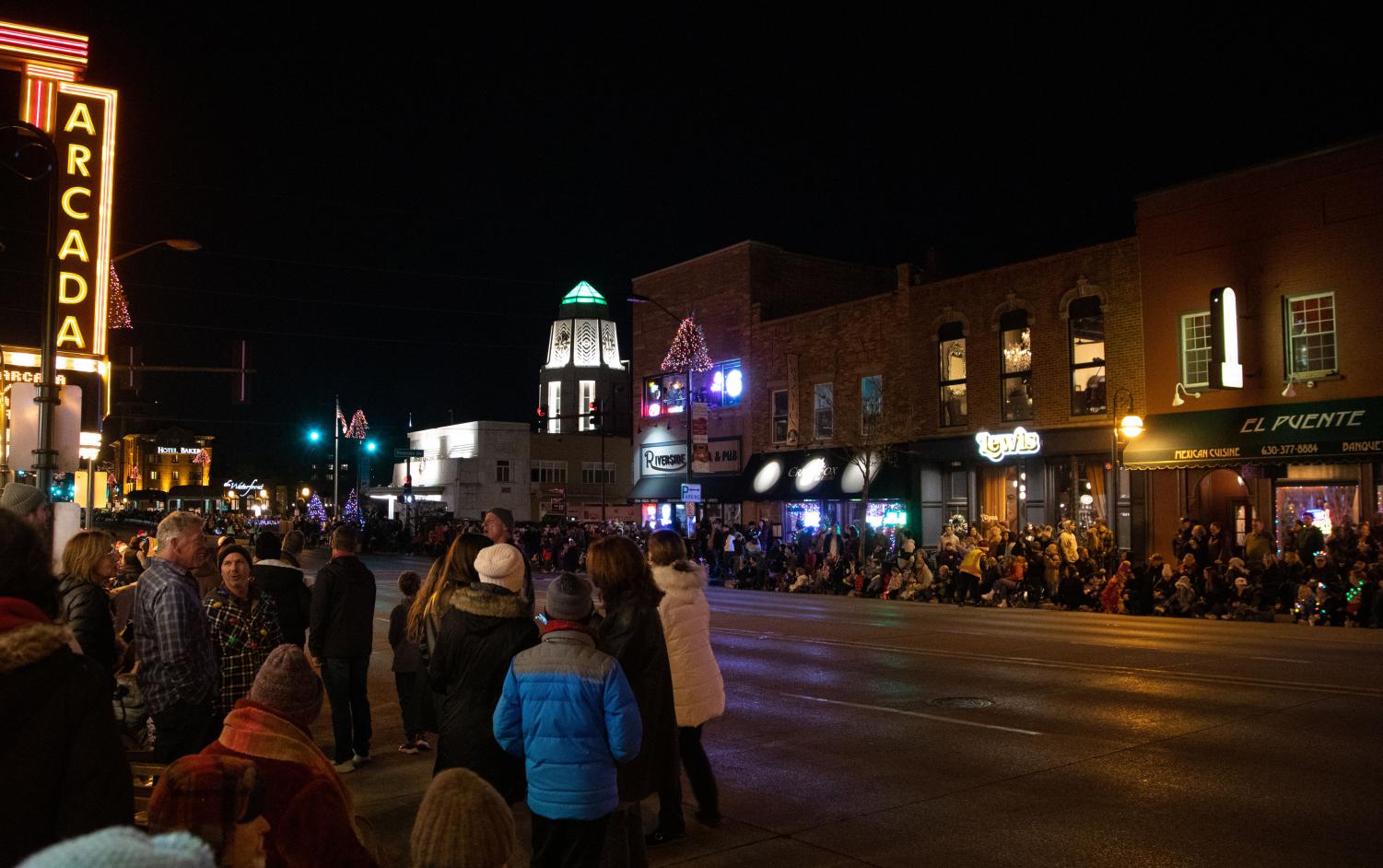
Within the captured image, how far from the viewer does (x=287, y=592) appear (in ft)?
29.7

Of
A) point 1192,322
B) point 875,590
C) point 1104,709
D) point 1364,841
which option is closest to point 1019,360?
point 1192,322

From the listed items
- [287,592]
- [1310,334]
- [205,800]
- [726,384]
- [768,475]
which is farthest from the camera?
[726,384]

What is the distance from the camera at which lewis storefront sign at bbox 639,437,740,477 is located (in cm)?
3875

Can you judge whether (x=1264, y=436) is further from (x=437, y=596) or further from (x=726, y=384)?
(x=437, y=596)

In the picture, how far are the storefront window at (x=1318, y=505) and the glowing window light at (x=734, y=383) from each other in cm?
1871

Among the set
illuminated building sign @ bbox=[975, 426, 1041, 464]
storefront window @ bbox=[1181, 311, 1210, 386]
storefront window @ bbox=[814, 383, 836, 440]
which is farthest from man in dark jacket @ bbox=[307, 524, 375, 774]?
storefront window @ bbox=[814, 383, 836, 440]

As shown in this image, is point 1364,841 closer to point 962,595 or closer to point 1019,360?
point 962,595

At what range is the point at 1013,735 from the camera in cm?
962

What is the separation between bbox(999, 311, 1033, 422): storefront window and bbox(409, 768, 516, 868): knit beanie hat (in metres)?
28.0

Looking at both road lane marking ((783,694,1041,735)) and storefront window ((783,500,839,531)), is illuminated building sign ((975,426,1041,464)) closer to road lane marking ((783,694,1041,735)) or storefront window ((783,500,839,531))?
storefront window ((783,500,839,531))

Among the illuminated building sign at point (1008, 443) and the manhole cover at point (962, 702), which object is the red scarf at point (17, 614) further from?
the illuminated building sign at point (1008, 443)

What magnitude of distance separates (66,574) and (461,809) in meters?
→ 4.63

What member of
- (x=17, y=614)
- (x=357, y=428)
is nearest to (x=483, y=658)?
(x=17, y=614)

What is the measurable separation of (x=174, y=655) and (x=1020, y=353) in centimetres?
2666
